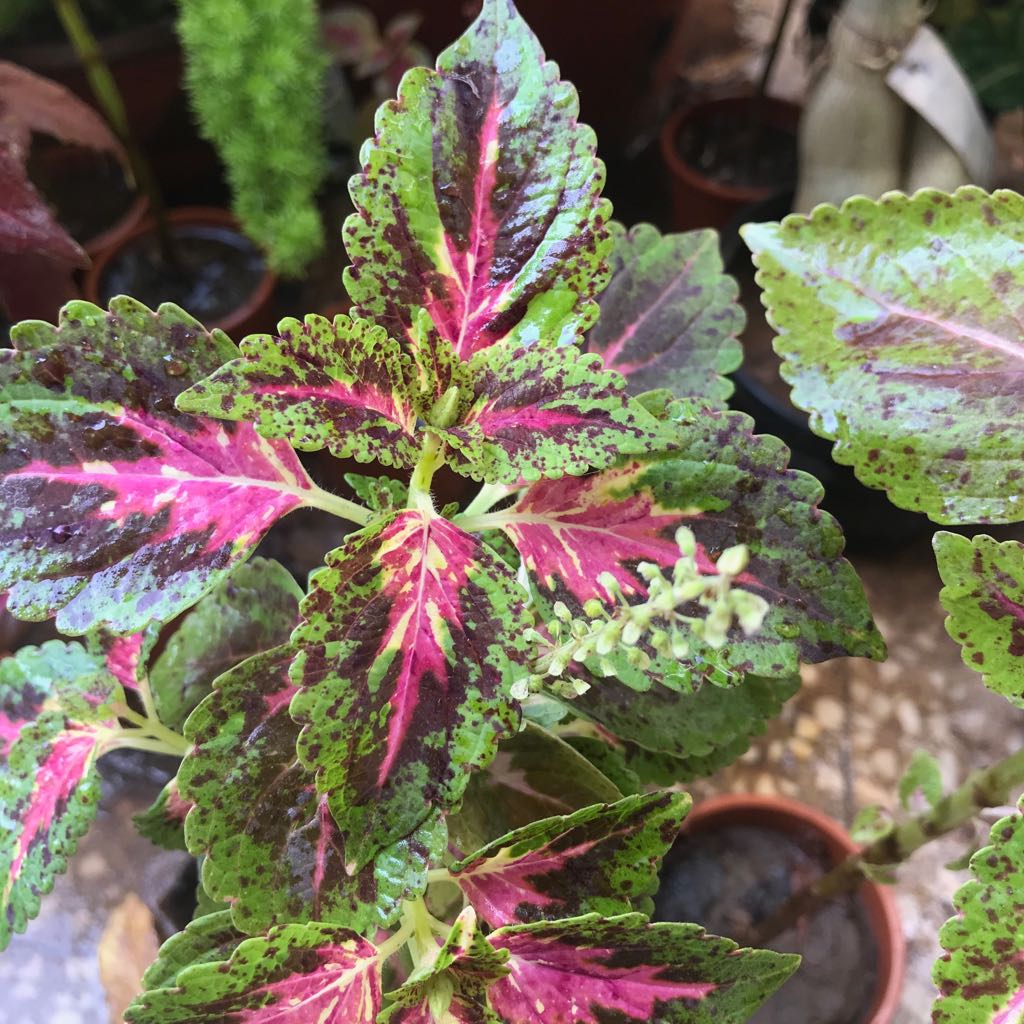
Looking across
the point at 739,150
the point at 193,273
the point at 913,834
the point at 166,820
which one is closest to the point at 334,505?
the point at 166,820

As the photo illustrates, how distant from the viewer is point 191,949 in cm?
53

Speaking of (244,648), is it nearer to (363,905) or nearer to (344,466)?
(363,905)

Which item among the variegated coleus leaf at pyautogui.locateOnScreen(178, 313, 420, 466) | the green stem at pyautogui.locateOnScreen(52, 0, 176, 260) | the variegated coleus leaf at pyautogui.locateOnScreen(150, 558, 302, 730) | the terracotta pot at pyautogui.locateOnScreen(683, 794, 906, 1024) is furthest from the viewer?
the green stem at pyautogui.locateOnScreen(52, 0, 176, 260)

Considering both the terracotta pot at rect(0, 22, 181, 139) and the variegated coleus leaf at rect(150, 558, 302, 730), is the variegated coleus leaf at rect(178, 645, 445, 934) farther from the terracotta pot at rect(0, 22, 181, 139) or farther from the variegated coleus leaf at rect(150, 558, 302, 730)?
the terracotta pot at rect(0, 22, 181, 139)

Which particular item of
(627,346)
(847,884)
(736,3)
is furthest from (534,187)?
(736,3)

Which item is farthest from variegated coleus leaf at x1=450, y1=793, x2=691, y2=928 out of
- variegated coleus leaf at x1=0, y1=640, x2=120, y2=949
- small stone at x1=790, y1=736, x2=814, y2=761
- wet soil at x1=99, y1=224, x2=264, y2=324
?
wet soil at x1=99, y1=224, x2=264, y2=324

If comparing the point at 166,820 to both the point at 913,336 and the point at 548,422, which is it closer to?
the point at 548,422

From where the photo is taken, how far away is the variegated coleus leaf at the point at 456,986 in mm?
420

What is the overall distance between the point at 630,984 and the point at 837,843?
1.55ft

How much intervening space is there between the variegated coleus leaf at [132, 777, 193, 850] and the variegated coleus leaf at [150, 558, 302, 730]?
5 centimetres

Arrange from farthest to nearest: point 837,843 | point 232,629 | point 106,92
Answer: point 106,92
point 837,843
point 232,629

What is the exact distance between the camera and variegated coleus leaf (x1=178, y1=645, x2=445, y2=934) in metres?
0.46

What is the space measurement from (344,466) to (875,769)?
2.38ft

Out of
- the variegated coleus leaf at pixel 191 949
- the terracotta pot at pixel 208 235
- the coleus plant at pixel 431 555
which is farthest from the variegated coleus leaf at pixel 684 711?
the terracotta pot at pixel 208 235
